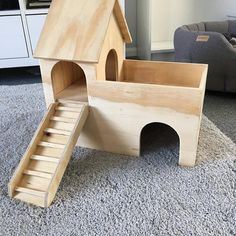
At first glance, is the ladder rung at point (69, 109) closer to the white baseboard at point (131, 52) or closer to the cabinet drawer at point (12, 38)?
the cabinet drawer at point (12, 38)

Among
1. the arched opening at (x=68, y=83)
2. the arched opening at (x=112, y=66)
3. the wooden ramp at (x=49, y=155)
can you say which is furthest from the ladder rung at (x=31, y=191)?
the arched opening at (x=112, y=66)

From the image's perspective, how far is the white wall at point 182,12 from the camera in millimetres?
2010

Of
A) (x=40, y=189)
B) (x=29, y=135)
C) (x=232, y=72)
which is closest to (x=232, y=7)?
(x=232, y=72)

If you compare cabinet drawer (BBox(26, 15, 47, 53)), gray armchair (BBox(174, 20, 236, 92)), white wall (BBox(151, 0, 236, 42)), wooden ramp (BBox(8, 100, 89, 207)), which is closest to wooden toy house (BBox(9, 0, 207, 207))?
wooden ramp (BBox(8, 100, 89, 207))

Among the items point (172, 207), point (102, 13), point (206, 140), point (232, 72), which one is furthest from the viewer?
point (232, 72)

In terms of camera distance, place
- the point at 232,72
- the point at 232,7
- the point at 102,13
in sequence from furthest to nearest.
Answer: the point at 232,7 → the point at 232,72 → the point at 102,13

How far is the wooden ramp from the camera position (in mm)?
843

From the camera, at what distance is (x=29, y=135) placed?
121cm

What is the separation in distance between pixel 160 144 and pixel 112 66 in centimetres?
42

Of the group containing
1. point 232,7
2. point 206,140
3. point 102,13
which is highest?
point 102,13

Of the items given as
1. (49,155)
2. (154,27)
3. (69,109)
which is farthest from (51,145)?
(154,27)

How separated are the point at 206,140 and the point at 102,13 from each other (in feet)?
2.18

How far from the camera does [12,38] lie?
171 centimetres

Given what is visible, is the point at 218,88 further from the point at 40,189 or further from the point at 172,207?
the point at 40,189
